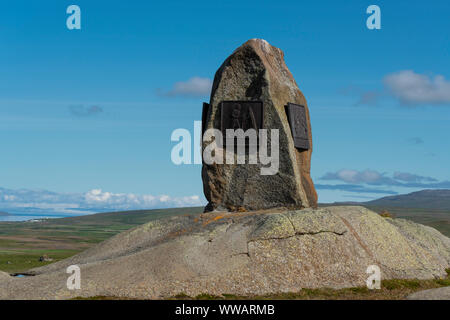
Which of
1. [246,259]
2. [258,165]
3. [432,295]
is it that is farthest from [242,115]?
[432,295]

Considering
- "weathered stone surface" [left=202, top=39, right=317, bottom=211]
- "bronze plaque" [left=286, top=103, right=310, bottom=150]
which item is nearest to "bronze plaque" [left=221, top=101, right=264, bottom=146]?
"weathered stone surface" [left=202, top=39, right=317, bottom=211]

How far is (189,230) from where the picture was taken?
1942cm

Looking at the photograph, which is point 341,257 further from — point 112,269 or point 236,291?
point 112,269

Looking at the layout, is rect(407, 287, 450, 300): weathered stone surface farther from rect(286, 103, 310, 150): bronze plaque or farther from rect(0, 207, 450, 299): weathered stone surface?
rect(286, 103, 310, 150): bronze plaque

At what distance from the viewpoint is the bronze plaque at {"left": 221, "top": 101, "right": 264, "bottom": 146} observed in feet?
69.5

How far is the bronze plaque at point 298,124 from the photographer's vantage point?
2166cm

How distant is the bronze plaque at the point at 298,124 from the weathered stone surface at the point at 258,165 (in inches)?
10.1

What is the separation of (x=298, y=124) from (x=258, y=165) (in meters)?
2.45

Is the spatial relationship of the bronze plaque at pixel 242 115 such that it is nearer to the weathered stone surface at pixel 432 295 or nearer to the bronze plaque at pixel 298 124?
the bronze plaque at pixel 298 124

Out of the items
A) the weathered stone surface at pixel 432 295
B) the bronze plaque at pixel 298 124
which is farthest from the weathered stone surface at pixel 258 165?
the weathered stone surface at pixel 432 295

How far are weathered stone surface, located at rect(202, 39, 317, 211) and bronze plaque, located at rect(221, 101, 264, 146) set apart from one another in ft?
0.91

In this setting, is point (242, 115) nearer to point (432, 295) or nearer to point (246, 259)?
point (246, 259)

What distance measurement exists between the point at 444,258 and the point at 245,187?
27.4ft
